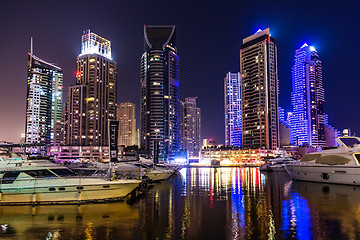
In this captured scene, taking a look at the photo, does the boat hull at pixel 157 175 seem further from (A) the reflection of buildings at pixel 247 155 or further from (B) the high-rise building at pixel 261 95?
(B) the high-rise building at pixel 261 95

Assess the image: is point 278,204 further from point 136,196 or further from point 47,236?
point 47,236

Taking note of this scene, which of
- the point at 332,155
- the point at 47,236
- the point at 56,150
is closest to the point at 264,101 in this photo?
the point at 56,150

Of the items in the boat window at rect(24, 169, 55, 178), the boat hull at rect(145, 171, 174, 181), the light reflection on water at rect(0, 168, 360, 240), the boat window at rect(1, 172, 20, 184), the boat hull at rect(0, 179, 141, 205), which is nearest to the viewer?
the light reflection on water at rect(0, 168, 360, 240)

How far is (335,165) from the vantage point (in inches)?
1453

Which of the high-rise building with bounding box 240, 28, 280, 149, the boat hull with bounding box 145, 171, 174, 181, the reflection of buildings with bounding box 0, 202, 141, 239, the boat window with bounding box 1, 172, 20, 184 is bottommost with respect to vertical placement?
the boat hull with bounding box 145, 171, 174, 181

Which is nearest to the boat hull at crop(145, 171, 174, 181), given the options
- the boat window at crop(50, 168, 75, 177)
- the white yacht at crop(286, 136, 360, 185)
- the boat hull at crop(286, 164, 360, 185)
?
the boat window at crop(50, 168, 75, 177)

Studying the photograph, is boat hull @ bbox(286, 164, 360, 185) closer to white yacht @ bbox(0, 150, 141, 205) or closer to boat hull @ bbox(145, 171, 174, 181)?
boat hull @ bbox(145, 171, 174, 181)

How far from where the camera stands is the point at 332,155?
37.7m

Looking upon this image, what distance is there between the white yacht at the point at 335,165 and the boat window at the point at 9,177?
35283 millimetres

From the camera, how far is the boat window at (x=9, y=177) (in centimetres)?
2283

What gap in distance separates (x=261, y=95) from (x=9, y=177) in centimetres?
17586

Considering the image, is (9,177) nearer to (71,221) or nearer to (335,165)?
(71,221)

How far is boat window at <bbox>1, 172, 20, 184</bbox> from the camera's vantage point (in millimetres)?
22828

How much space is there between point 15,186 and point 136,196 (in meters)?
9.97
